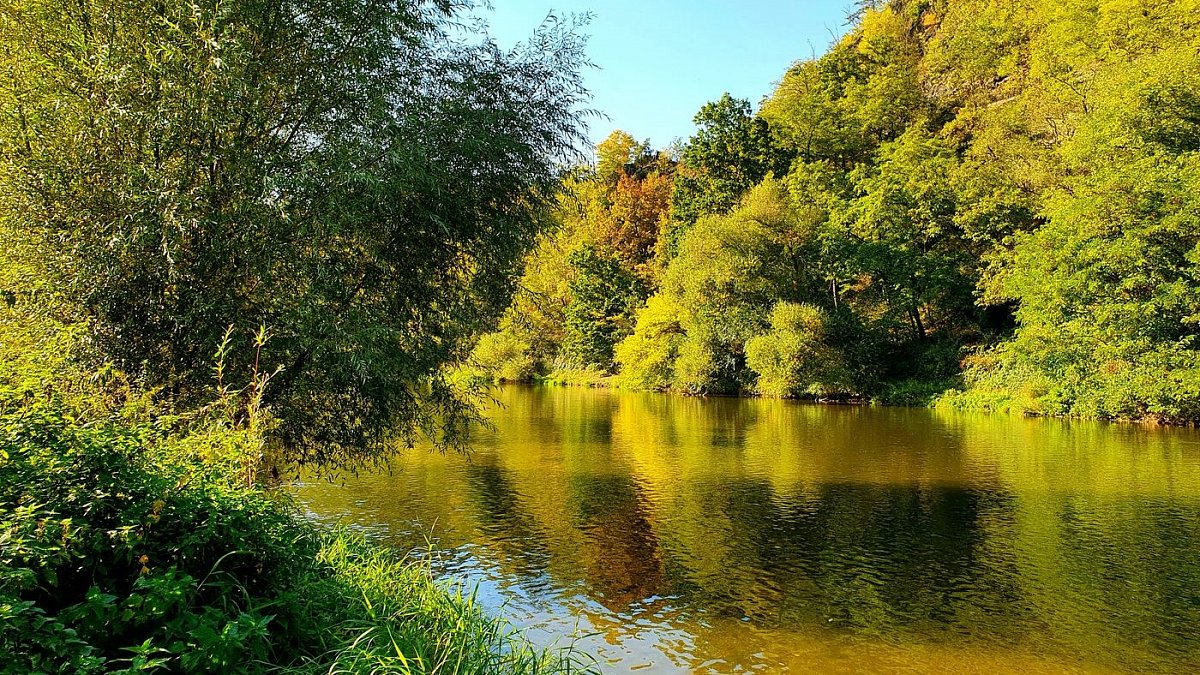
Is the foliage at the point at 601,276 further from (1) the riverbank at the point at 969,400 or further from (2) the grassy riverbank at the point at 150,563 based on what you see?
(2) the grassy riverbank at the point at 150,563

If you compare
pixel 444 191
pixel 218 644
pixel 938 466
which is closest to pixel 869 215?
pixel 938 466

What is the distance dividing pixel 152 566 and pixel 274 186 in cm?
578

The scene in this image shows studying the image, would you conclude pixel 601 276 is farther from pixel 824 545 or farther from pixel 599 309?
pixel 824 545

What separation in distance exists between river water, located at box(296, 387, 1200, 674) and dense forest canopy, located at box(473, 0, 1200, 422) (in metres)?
3.47

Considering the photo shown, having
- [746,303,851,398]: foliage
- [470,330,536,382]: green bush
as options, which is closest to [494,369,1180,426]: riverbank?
[746,303,851,398]: foliage

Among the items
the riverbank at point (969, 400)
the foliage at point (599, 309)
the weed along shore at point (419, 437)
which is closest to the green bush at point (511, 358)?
the foliage at point (599, 309)

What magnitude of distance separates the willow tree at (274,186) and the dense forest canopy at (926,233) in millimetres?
2006

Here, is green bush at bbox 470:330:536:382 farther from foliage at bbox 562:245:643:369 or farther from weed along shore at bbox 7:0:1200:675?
weed along shore at bbox 7:0:1200:675

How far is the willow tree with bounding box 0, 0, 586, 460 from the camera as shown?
7.36 m

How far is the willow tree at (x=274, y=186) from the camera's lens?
7.36 m

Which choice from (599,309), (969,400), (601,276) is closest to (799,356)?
(969,400)

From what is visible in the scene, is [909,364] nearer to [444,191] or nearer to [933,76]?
[933,76]

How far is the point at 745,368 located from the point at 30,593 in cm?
3674

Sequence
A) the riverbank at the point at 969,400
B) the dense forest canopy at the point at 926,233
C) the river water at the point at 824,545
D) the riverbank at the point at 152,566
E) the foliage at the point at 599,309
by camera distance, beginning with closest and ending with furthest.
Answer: the riverbank at the point at 152,566 < the river water at the point at 824,545 < the dense forest canopy at the point at 926,233 < the riverbank at the point at 969,400 < the foliage at the point at 599,309
